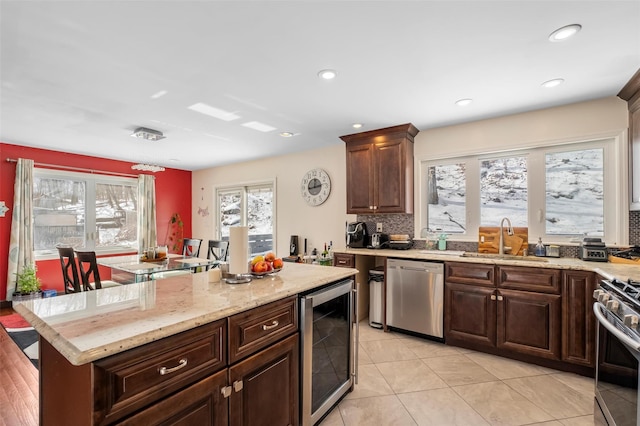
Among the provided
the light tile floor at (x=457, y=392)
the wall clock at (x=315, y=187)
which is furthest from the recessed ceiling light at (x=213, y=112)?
the light tile floor at (x=457, y=392)

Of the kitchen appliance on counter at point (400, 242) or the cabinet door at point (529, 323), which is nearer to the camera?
the cabinet door at point (529, 323)

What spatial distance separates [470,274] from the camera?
3016mm

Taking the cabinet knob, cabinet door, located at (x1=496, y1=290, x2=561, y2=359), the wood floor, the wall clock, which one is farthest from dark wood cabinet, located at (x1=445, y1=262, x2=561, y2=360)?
the wood floor

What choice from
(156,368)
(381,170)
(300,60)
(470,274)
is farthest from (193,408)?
(381,170)

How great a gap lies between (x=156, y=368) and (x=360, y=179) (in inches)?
129

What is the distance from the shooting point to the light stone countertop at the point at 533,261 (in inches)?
87.7

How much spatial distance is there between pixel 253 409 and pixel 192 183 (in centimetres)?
618

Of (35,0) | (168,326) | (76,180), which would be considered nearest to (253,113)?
(35,0)

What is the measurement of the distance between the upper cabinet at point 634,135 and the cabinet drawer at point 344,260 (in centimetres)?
264

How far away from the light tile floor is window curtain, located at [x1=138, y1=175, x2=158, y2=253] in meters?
4.71

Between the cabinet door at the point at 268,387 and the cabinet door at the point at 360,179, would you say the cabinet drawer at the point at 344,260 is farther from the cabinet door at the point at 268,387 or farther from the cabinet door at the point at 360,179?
the cabinet door at the point at 268,387

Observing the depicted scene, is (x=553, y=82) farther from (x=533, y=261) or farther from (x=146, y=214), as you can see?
(x=146, y=214)

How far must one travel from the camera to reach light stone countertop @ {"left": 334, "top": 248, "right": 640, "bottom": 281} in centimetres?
223

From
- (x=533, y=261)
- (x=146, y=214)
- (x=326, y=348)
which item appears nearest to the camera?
(x=326, y=348)
